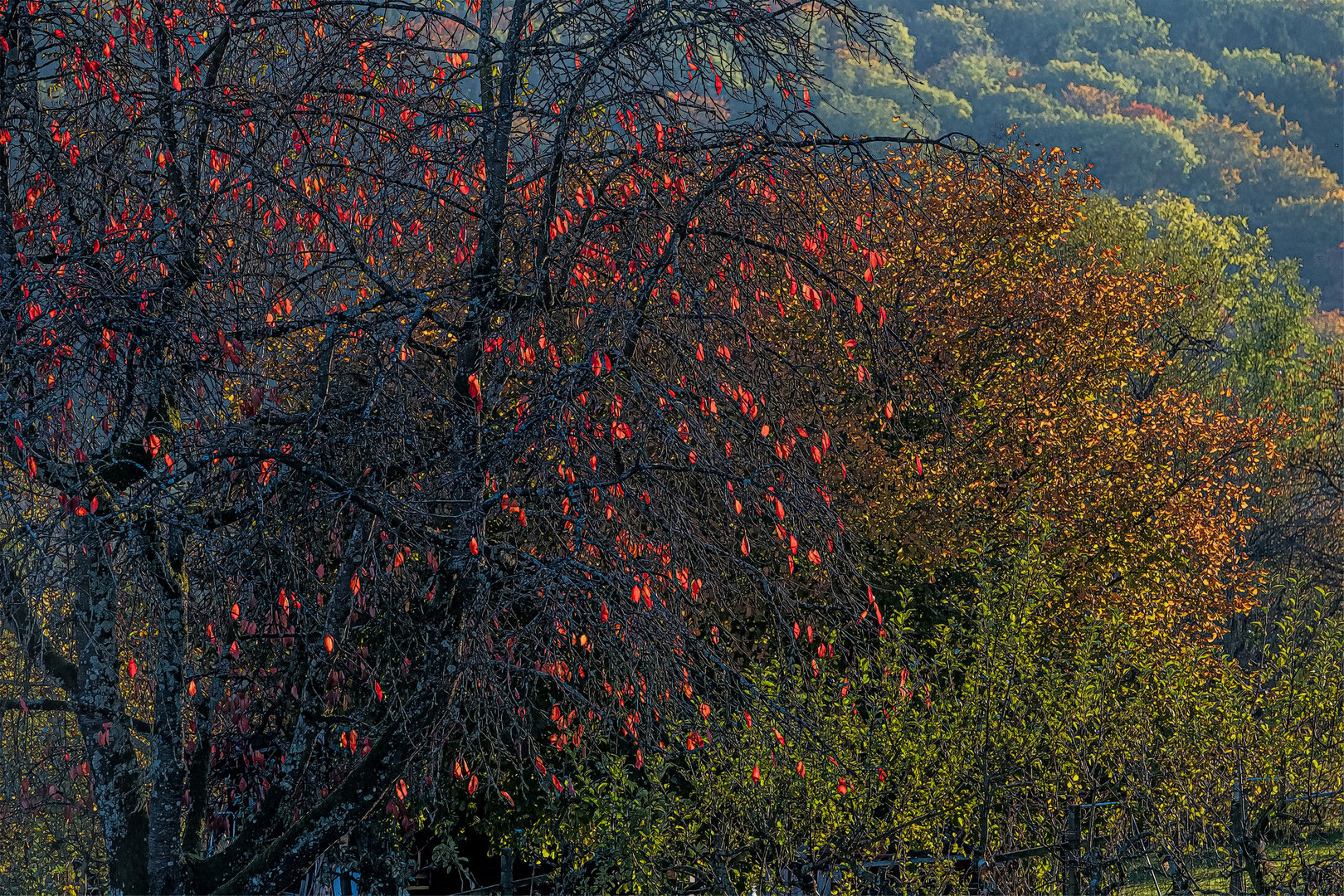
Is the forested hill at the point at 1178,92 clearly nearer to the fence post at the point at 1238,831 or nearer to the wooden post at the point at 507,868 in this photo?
the wooden post at the point at 507,868

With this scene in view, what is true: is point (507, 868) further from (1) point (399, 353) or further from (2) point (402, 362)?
(1) point (399, 353)

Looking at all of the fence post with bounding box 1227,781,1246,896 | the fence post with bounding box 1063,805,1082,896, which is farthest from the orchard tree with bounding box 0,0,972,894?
the fence post with bounding box 1227,781,1246,896

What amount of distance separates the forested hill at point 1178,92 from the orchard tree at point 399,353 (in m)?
47.8

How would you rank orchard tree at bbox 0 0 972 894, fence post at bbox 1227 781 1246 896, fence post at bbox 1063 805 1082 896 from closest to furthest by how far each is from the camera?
orchard tree at bbox 0 0 972 894 → fence post at bbox 1227 781 1246 896 → fence post at bbox 1063 805 1082 896

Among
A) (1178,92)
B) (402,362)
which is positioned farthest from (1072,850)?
(1178,92)

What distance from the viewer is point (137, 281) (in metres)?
6.09

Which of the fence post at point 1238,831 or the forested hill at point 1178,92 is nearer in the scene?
the fence post at point 1238,831

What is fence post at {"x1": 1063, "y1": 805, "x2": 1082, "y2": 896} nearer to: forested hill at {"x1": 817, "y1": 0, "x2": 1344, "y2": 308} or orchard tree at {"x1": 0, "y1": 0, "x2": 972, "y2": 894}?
orchard tree at {"x1": 0, "y1": 0, "x2": 972, "y2": 894}

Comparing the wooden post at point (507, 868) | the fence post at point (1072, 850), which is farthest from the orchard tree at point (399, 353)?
the wooden post at point (507, 868)

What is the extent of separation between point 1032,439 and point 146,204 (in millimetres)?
14104

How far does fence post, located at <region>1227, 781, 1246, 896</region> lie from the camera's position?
6.69 m

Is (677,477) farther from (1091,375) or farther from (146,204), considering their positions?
(1091,375)

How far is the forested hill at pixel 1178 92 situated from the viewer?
66.4 meters

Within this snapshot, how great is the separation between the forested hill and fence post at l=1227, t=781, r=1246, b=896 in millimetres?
47521
